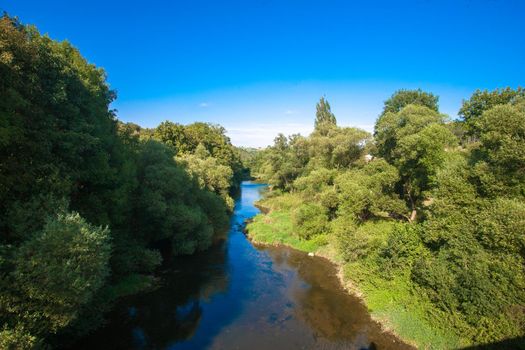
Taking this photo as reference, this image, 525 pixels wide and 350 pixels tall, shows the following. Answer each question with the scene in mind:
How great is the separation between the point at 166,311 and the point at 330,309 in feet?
42.3

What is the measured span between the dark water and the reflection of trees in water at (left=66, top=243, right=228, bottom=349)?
0.06 meters

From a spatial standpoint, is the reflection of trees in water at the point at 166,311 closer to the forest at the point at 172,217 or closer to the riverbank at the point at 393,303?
the forest at the point at 172,217

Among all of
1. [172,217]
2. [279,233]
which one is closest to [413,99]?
[279,233]

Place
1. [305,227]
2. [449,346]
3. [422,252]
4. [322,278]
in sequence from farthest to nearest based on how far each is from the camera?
1. [305,227]
2. [322,278]
3. [422,252]
4. [449,346]

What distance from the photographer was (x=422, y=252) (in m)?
23.3

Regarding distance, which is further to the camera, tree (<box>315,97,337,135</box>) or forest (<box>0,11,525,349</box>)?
tree (<box>315,97,337,135</box>)

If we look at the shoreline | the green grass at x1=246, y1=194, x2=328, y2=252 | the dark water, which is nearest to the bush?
the green grass at x1=246, y1=194, x2=328, y2=252

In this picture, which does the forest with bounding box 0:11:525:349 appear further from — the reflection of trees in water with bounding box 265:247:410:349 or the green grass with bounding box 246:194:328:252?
the reflection of trees in water with bounding box 265:247:410:349

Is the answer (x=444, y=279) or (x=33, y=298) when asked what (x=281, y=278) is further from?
(x=33, y=298)

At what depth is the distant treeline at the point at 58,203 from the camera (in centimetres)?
1311

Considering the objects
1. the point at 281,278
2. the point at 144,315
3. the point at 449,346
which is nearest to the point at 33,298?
the point at 144,315

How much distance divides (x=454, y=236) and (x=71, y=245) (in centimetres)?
2389

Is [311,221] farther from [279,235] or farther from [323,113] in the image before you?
[323,113]

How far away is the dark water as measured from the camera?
750 inches
